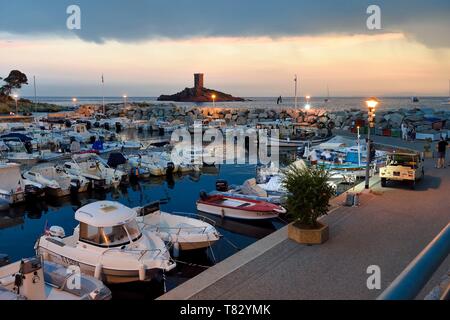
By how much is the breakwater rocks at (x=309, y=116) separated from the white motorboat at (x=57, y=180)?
32.5 meters

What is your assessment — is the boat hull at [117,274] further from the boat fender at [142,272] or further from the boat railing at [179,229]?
the boat railing at [179,229]

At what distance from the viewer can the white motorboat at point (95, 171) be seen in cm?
2605

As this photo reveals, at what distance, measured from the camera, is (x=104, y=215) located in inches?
472

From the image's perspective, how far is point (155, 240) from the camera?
41.5 feet

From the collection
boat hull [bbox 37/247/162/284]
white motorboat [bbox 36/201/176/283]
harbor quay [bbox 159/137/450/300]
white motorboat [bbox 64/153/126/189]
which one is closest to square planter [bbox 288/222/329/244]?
harbor quay [bbox 159/137/450/300]

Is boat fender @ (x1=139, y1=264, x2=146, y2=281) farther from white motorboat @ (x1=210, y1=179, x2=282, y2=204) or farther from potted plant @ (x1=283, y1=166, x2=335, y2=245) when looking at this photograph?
white motorboat @ (x1=210, y1=179, x2=282, y2=204)

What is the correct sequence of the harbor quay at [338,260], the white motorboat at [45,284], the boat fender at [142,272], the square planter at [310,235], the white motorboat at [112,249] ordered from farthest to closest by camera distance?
the white motorboat at [112,249] → the boat fender at [142,272] → the square planter at [310,235] → the white motorboat at [45,284] → the harbor quay at [338,260]

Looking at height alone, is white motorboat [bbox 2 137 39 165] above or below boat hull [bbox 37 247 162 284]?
above

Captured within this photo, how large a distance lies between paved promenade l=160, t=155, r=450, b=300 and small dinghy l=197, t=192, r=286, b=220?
3.61m

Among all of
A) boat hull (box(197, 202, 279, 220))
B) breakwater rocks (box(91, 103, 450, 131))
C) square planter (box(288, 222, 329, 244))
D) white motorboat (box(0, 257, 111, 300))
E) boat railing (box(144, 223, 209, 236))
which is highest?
breakwater rocks (box(91, 103, 450, 131))

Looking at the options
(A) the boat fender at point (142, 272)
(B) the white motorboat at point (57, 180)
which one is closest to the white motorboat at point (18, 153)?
(B) the white motorboat at point (57, 180)

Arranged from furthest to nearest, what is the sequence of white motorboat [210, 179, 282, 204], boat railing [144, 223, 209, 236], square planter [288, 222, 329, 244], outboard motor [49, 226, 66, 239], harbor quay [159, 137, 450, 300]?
white motorboat [210, 179, 282, 204] → boat railing [144, 223, 209, 236] → outboard motor [49, 226, 66, 239] → square planter [288, 222, 329, 244] → harbor quay [159, 137, 450, 300]

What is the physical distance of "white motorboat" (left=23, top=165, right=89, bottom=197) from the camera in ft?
79.3

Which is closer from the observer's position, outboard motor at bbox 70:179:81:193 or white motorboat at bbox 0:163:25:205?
white motorboat at bbox 0:163:25:205
